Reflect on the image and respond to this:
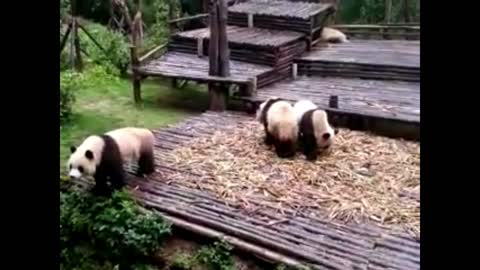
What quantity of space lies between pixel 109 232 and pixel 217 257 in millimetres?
1071

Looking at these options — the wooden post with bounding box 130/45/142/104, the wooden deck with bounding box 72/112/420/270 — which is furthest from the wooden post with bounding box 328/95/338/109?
the wooden post with bounding box 130/45/142/104

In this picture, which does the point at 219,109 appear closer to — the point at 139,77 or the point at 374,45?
the point at 139,77

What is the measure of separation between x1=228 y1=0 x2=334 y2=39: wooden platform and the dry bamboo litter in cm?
466

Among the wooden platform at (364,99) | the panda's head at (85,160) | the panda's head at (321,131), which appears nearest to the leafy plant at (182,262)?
the panda's head at (85,160)

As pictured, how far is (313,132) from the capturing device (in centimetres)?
746

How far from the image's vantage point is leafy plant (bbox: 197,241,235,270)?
575 centimetres

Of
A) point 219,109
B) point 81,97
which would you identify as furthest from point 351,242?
point 81,97

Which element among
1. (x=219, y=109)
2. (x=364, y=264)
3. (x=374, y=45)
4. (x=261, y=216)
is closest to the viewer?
(x=364, y=264)

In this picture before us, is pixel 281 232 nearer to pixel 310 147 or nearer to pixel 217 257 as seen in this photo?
pixel 217 257

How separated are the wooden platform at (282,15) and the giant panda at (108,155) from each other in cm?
634

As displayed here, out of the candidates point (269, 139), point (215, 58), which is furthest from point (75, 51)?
point (269, 139)
